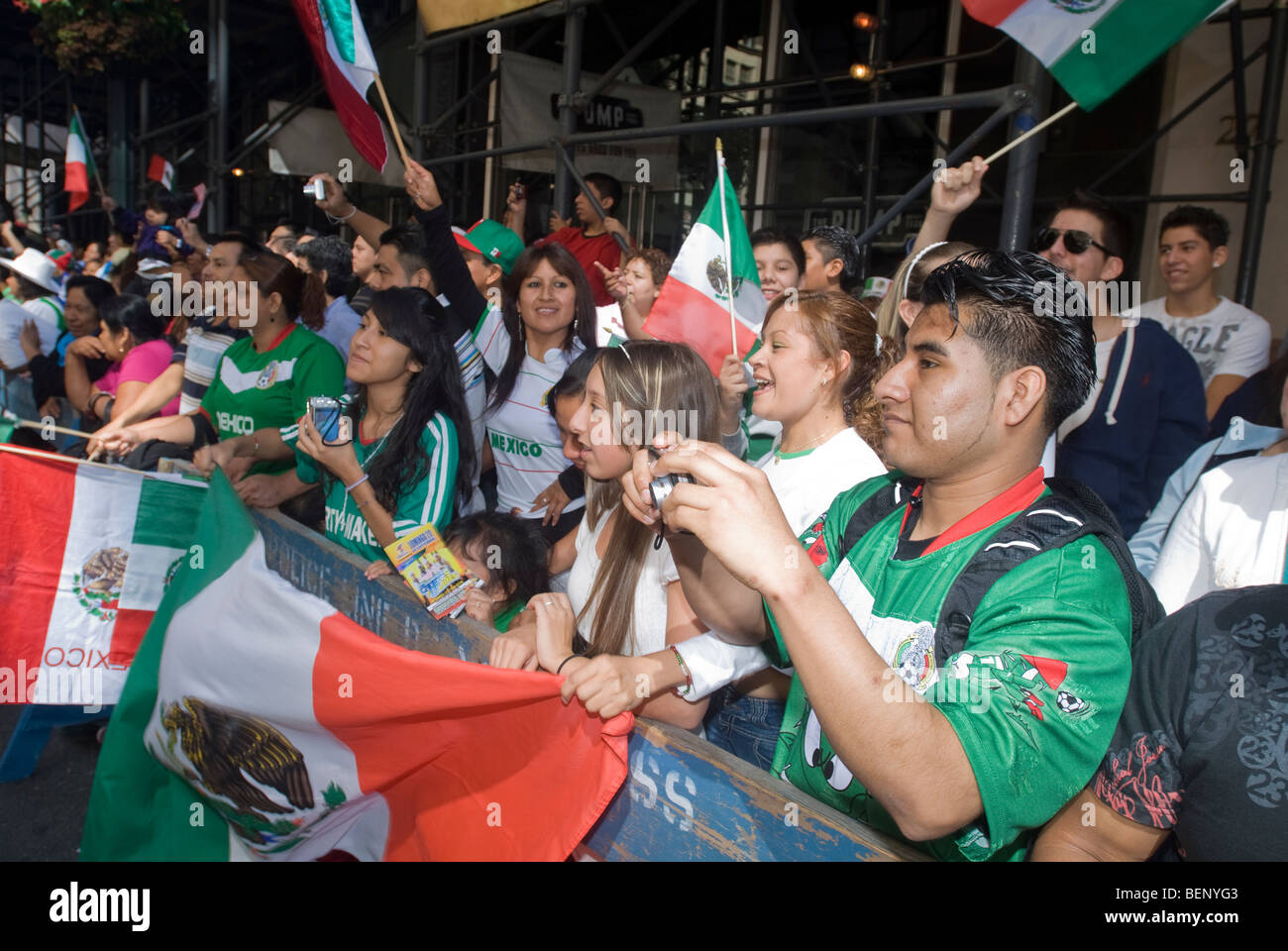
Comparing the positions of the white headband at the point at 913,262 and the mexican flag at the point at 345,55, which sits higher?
the mexican flag at the point at 345,55

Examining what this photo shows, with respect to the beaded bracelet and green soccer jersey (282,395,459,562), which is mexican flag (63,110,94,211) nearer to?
green soccer jersey (282,395,459,562)

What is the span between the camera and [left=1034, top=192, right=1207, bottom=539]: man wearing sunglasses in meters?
3.11

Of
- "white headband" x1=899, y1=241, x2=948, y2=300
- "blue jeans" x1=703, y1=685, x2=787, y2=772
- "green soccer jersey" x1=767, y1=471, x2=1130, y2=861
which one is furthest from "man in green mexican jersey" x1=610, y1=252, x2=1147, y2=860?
"white headband" x1=899, y1=241, x2=948, y2=300

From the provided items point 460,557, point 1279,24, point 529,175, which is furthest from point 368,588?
point 529,175

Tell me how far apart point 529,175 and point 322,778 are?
Answer: 964 centimetres

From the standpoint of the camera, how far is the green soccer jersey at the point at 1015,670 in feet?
4.02

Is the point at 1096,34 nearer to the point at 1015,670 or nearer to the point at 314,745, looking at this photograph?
the point at 1015,670

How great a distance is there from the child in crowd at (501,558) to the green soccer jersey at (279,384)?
3.87 ft

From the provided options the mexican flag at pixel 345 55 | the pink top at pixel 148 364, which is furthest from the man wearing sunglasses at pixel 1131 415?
the pink top at pixel 148 364

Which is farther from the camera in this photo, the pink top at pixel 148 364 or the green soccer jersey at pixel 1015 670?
the pink top at pixel 148 364

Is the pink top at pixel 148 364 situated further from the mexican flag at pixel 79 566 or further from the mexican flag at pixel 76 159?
the mexican flag at pixel 76 159

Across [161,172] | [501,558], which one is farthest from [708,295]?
[161,172]

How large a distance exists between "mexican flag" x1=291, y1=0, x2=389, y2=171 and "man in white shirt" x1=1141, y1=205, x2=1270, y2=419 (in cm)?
351

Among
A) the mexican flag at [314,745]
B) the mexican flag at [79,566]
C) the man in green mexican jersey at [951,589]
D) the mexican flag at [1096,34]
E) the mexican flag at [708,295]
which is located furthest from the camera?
the mexican flag at [708,295]
